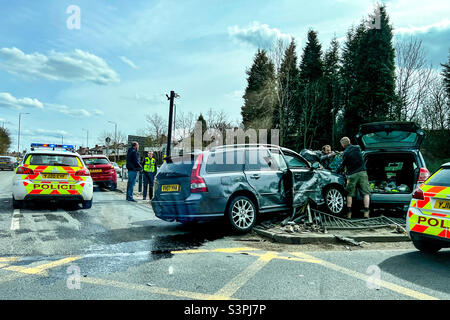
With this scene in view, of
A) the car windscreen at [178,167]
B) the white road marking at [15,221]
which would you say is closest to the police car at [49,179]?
the white road marking at [15,221]

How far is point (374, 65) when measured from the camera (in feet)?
112

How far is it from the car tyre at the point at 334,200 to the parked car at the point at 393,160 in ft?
2.13

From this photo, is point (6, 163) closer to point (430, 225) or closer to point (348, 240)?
point (348, 240)

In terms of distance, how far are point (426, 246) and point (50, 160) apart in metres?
8.30

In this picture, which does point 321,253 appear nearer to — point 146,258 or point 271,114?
point 146,258

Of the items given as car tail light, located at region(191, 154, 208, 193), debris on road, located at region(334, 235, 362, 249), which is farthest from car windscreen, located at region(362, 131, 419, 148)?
car tail light, located at region(191, 154, 208, 193)

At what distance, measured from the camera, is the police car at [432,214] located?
486cm

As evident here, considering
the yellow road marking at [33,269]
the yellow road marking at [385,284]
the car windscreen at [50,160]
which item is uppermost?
the car windscreen at [50,160]

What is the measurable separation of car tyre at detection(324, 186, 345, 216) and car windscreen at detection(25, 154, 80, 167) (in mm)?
6194

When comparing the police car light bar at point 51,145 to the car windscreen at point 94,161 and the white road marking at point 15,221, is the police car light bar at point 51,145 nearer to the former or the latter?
the car windscreen at point 94,161

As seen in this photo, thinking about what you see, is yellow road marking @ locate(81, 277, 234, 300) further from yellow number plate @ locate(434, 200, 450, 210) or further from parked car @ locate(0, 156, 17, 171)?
parked car @ locate(0, 156, 17, 171)

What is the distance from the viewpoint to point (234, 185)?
6.75 metres

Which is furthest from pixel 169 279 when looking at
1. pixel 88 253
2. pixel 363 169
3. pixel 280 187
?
pixel 363 169

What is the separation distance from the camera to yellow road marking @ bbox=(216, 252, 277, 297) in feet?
12.2
